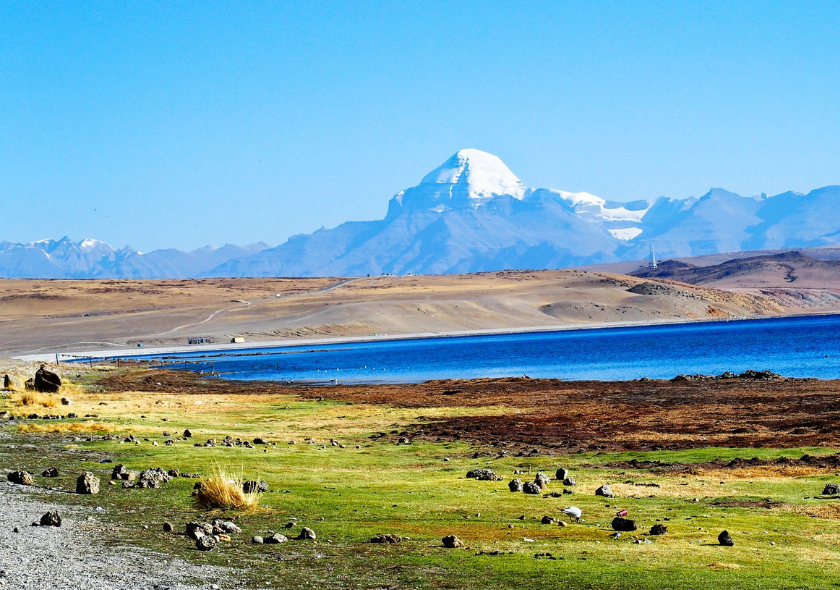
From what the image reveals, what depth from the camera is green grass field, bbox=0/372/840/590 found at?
1143 cm

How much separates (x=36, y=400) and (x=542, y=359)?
60.2 metres

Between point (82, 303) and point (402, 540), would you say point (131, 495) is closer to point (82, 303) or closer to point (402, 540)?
point (402, 540)

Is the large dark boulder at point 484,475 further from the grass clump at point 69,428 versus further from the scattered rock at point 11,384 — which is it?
the scattered rock at point 11,384

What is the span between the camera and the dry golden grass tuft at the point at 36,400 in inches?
1406

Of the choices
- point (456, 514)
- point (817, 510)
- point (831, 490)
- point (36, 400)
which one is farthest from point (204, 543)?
point (36, 400)

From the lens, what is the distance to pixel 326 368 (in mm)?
84625

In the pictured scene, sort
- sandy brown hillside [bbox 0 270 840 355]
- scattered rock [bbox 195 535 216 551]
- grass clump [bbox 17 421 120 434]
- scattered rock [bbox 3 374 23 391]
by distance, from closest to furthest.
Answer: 1. scattered rock [bbox 195 535 216 551]
2. grass clump [bbox 17 421 120 434]
3. scattered rock [bbox 3 374 23 391]
4. sandy brown hillside [bbox 0 270 840 355]

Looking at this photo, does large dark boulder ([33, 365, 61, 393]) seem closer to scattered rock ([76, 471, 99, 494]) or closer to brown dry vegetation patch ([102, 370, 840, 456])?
brown dry vegetation patch ([102, 370, 840, 456])

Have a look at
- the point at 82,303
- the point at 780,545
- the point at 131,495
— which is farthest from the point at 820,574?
the point at 82,303

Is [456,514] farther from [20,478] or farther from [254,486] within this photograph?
[20,478]

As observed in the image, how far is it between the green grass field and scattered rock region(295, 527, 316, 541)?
0.47ft

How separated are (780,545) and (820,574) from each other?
6.33ft

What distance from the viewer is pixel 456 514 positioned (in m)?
15.6

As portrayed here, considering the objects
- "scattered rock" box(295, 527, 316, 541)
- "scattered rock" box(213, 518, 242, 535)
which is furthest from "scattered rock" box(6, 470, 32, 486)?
"scattered rock" box(295, 527, 316, 541)
